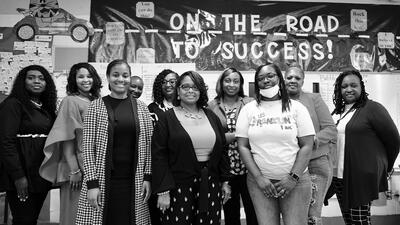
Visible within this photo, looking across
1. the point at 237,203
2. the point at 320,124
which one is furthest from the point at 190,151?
the point at 320,124

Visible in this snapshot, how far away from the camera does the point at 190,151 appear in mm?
1828

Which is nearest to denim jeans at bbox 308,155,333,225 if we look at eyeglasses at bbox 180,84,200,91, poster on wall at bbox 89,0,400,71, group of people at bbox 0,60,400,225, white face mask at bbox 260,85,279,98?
group of people at bbox 0,60,400,225

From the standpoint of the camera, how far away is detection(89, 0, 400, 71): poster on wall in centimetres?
376

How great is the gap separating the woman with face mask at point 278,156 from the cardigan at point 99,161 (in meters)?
0.62

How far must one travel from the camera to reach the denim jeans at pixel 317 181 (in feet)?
7.08

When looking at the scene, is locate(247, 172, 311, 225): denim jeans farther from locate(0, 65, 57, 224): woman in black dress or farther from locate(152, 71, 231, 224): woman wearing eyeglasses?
locate(0, 65, 57, 224): woman in black dress

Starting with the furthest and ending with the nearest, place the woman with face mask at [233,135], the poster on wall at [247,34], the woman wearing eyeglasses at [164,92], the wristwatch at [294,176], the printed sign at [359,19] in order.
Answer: the printed sign at [359,19]
the poster on wall at [247,34]
the woman wearing eyeglasses at [164,92]
the woman with face mask at [233,135]
the wristwatch at [294,176]

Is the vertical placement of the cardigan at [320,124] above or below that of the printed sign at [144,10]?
below

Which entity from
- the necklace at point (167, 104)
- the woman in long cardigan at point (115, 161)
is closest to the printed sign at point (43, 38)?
the necklace at point (167, 104)

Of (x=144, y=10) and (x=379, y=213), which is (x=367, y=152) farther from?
(x=144, y=10)

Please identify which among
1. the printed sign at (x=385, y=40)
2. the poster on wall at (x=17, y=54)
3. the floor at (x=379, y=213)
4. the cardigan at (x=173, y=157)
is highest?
the printed sign at (x=385, y=40)

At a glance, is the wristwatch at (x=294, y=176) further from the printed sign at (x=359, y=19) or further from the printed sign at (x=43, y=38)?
the printed sign at (x=43, y=38)

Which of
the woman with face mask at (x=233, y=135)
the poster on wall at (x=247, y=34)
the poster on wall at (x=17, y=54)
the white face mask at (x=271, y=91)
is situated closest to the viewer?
the white face mask at (x=271, y=91)

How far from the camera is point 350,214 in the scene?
7.35ft
